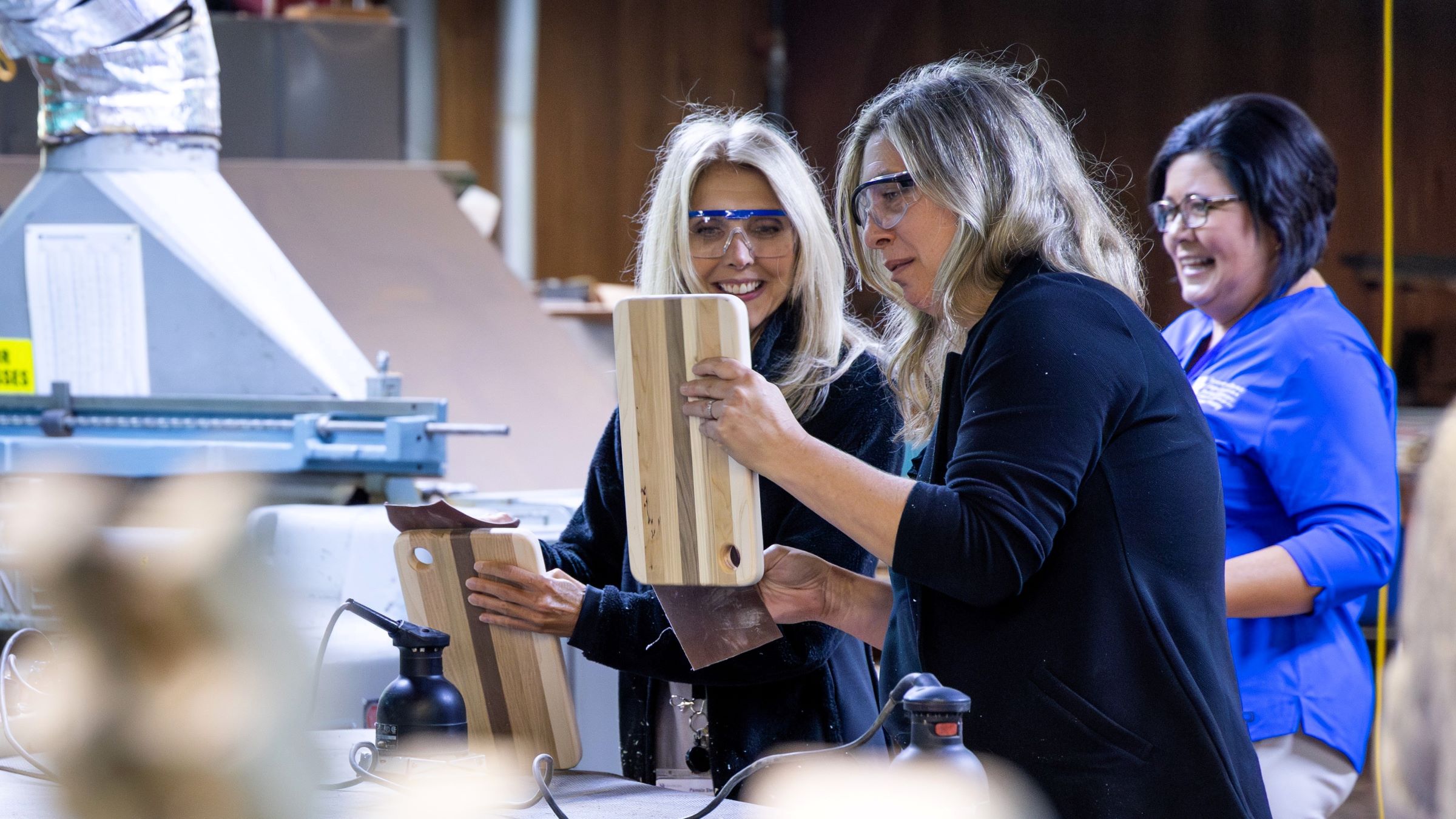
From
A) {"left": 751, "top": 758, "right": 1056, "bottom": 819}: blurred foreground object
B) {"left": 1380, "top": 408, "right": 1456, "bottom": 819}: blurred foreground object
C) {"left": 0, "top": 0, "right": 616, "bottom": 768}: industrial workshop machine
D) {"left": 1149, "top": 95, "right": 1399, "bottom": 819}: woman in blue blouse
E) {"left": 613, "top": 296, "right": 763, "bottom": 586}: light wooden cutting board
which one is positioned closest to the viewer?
Answer: {"left": 1380, "top": 408, "right": 1456, "bottom": 819}: blurred foreground object

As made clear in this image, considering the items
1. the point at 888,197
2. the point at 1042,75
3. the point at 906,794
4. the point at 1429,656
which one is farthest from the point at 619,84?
the point at 1429,656

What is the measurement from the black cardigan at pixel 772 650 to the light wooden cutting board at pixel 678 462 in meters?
0.18

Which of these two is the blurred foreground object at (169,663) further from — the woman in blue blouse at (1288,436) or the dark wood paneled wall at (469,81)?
the dark wood paneled wall at (469,81)

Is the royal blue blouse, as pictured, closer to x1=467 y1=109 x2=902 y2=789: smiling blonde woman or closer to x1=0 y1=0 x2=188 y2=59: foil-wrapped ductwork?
x1=467 y1=109 x2=902 y2=789: smiling blonde woman

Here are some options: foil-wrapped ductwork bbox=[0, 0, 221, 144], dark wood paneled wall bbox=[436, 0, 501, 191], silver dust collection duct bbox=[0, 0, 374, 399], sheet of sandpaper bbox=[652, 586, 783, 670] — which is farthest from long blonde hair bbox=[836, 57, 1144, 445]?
dark wood paneled wall bbox=[436, 0, 501, 191]

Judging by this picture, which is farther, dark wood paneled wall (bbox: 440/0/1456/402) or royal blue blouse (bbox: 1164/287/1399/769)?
dark wood paneled wall (bbox: 440/0/1456/402)

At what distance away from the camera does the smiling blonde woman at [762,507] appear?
1.39m

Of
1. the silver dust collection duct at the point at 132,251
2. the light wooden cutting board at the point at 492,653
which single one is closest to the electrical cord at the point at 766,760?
the light wooden cutting board at the point at 492,653

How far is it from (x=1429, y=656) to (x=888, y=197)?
2.45 feet

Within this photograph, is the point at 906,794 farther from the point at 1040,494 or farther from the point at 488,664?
the point at 488,664

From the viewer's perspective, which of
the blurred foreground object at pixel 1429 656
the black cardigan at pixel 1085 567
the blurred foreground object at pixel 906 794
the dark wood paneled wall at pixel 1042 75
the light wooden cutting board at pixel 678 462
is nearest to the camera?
the blurred foreground object at pixel 1429 656

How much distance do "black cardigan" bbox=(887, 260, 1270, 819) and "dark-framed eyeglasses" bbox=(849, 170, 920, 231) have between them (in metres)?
0.13

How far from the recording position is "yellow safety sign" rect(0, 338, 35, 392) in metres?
2.32

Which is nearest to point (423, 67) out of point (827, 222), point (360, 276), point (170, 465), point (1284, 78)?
point (360, 276)
